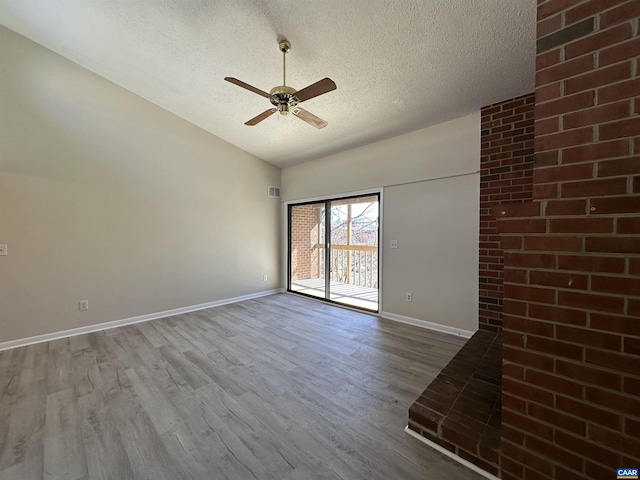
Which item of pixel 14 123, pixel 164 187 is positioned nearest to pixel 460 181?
pixel 164 187

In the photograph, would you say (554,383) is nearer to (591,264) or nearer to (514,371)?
(514,371)

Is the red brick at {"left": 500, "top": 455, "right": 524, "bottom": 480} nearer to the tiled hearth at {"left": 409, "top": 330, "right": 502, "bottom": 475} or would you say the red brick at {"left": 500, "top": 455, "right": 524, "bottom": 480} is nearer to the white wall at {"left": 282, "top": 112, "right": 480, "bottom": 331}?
the tiled hearth at {"left": 409, "top": 330, "right": 502, "bottom": 475}

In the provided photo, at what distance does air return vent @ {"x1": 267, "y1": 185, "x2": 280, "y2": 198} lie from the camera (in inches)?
199

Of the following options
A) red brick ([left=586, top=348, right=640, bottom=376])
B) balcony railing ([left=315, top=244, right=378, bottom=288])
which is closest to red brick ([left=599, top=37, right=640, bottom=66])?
red brick ([left=586, top=348, right=640, bottom=376])

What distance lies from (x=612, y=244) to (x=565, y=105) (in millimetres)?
592

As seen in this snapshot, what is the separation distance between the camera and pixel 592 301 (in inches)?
37.3

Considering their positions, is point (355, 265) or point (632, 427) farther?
point (355, 265)

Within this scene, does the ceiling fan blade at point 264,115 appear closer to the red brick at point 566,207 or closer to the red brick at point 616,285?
the red brick at point 566,207

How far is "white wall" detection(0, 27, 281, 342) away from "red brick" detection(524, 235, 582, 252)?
13.8ft

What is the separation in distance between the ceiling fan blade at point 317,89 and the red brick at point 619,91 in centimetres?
147

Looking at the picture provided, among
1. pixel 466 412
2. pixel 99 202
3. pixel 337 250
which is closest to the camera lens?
pixel 466 412

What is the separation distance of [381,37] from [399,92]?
2.23 ft

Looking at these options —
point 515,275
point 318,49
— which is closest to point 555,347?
point 515,275

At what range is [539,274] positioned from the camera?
41.6 inches
